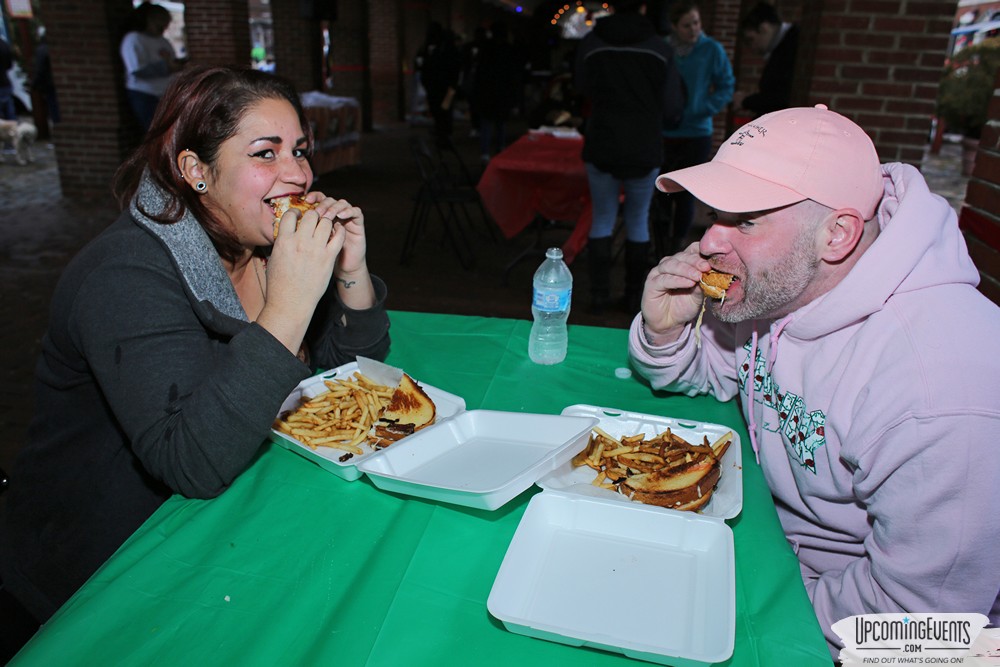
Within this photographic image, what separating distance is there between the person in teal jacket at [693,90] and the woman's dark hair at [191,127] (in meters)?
5.59

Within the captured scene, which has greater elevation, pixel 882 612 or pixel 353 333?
pixel 353 333

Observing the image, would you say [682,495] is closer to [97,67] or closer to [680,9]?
[680,9]

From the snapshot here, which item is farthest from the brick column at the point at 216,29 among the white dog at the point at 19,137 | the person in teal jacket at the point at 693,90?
the person in teal jacket at the point at 693,90

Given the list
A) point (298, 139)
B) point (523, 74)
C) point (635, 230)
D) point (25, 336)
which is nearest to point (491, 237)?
point (635, 230)

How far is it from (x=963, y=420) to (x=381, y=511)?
1208mm

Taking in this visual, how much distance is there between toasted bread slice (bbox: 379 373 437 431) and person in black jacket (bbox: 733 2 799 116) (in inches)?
195

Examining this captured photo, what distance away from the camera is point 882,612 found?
1380 mm

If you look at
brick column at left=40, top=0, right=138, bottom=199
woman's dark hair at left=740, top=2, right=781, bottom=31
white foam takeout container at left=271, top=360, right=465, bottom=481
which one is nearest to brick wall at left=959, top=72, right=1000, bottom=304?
white foam takeout container at left=271, top=360, right=465, bottom=481

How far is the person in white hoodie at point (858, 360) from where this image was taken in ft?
4.31

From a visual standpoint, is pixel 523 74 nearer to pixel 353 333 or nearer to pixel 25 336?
pixel 25 336

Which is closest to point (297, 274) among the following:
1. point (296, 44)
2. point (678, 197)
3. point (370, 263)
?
point (370, 263)

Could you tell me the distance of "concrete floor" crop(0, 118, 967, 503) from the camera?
4.73m

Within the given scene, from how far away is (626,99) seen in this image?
499 cm

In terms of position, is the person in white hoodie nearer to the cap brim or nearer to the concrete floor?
the cap brim
